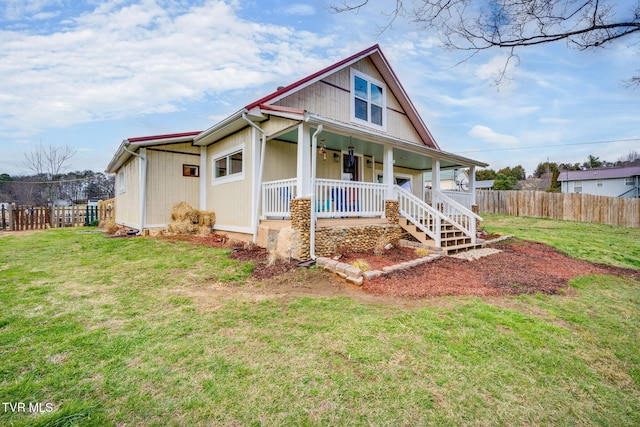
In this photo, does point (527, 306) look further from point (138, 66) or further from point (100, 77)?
point (100, 77)

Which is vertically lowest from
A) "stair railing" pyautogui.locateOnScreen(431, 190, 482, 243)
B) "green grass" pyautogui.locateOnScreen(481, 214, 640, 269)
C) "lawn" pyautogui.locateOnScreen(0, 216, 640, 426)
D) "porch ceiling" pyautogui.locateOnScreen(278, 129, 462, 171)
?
"lawn" pyautogui.locateOnScreen(0, 216, 640, 426)

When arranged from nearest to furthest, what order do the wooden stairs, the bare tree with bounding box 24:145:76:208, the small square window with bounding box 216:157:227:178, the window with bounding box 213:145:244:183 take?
the wooden stairs → the window with bounding box 213:145:244:183 → the small square window with bounding box 216:157:227:178 → the bare tree with bounding box 24:145:76:208

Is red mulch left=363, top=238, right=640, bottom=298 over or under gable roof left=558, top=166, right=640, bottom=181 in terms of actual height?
under

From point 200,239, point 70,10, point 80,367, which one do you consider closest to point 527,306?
point 80,367

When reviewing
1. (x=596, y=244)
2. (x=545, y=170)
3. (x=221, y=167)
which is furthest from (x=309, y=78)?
(x=545, y=170)

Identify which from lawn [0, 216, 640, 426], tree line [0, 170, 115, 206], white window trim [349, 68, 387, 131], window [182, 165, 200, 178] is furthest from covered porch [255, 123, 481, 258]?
tree line [0, 170, 115, 206]

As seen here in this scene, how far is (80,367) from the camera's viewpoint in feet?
7.83

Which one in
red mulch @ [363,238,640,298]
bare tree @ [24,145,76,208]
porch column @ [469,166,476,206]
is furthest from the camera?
bare tree @ [24,145,76,208]

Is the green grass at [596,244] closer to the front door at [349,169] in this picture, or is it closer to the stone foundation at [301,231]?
the front door at [349,169]

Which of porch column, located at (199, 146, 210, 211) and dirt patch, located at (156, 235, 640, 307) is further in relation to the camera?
porch column, located at (199, 146, 210, 211)

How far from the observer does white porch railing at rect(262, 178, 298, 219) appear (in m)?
7.09

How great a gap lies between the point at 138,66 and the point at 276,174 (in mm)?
7262

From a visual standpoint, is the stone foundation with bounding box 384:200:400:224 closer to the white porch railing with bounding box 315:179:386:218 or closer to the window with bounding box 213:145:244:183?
the white porch railing with bounding box 315:179:386:218

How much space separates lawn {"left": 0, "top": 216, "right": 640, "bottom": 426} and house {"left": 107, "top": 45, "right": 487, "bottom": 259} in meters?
3.11
